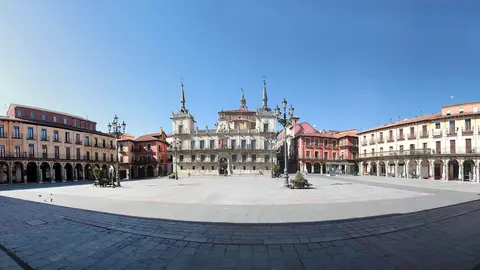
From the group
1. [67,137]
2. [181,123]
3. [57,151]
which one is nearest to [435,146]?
[181,123]

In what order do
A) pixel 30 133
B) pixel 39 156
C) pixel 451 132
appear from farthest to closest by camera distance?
pixel 39 156
pixel 30 133
pixel 451 132

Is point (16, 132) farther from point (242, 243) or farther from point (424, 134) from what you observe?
point (424, 134)

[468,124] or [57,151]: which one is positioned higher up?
[468,124]

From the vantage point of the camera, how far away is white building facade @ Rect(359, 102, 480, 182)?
26875mm

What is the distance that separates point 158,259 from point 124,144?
1911 inches

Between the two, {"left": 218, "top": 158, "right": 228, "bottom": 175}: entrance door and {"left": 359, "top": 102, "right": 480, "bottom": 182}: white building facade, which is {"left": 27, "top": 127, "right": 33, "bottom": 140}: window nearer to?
{"left": 218, "top": 158, "right": 228, "bottom": 175}: entrance door

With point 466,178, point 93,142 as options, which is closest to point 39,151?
point 93,142

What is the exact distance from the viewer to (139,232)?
560cm

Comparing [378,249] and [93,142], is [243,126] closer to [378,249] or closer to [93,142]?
[93,142]

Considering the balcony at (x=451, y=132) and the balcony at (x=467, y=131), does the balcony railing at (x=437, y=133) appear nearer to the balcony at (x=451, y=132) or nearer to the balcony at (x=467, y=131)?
the balcony at (x=451, y=132)

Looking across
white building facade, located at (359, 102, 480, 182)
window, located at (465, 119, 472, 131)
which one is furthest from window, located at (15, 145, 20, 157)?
window, located at (465, 119, 472, 131)

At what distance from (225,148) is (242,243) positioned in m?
41.1

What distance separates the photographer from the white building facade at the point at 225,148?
45406mm

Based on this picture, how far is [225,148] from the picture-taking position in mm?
45750
